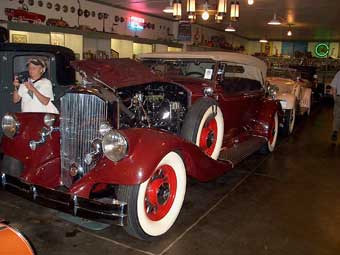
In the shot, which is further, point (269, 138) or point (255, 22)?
point (255, 22)

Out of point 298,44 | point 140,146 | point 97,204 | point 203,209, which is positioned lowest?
point 203,209

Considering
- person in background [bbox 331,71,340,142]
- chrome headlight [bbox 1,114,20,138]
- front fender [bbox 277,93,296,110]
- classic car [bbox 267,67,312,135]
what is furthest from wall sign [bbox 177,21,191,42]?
chrome headlight [bbox 1,114,20,138]

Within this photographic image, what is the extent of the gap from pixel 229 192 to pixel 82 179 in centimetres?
178

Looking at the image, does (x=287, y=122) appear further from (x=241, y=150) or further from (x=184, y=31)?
(x=184, y=31)

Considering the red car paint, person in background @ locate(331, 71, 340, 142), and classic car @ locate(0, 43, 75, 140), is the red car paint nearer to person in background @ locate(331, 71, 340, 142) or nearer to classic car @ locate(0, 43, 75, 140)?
classic car @ locate(0, 43, 75, 140)

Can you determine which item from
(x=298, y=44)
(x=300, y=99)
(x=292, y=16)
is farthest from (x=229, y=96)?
(x=298, y=44)

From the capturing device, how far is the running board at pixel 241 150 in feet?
12.8

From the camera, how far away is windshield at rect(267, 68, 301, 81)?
31.6 feet

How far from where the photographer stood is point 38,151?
2939 mm

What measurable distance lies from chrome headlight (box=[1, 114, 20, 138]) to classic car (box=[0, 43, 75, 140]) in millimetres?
1321

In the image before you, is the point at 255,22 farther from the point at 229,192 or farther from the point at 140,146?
the point at 140,146

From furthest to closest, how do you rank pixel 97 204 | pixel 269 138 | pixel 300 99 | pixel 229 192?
pixel 300 99
pixel 269 138
pixel 229 192
pixel 97 204

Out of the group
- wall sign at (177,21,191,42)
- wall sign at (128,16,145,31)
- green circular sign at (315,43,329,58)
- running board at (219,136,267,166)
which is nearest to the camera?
running board at (219,136,267,166)

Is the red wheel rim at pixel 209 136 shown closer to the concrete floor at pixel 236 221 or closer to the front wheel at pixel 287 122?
the concrete floor at pixel 236 221
